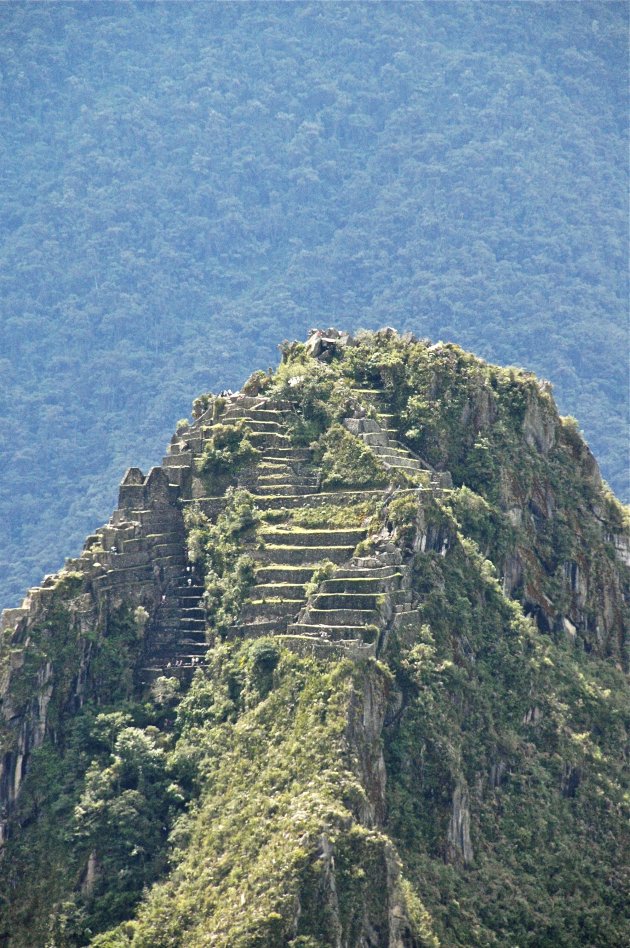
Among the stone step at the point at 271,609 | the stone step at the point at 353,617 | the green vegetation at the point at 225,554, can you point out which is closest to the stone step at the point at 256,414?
the green vegetation at the point at 225,554

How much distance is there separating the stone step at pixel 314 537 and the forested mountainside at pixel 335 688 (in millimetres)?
158

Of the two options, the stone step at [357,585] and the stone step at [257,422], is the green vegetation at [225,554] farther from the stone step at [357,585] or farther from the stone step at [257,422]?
the stone step at [357,585]

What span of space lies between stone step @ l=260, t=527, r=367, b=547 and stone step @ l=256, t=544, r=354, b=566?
38 centimetres

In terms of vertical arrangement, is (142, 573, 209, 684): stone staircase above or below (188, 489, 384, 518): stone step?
below

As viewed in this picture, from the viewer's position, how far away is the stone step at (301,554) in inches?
4820

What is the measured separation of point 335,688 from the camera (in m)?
115

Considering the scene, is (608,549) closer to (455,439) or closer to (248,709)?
(455,439)

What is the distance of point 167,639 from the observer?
12725cm

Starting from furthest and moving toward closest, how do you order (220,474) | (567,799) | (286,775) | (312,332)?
1. (312,332)
2. (220,474)
3. (567,799)
4. (286,775)

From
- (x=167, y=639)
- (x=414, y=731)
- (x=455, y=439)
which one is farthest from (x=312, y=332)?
(x=414, y=731)

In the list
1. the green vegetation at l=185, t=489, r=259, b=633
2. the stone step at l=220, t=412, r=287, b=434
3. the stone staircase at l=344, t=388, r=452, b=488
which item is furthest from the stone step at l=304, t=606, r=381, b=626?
the stone step at l=220, t=412, r=287, b=434

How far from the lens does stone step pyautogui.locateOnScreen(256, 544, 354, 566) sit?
402ft

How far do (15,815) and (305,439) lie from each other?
923 inches

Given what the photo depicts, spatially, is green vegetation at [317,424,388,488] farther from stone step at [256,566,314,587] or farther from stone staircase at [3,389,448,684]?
stone step at [256,566,314,587]
